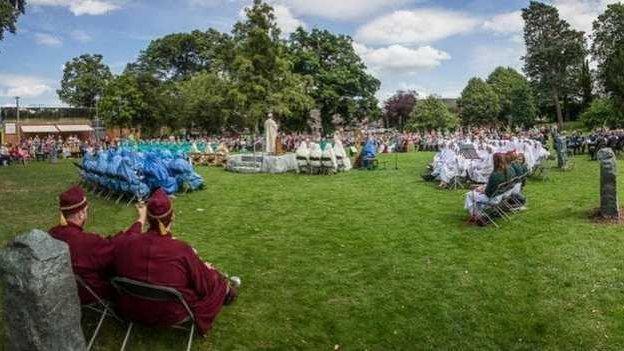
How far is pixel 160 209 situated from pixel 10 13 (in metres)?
19.1

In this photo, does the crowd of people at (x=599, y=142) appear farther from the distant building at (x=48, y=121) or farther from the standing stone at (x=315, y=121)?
the distant building at (x=48, y=121)

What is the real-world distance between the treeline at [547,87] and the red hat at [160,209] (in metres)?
50.9

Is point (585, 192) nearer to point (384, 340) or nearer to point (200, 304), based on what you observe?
point (384, 340)

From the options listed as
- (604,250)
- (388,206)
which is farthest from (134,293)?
(388,206)

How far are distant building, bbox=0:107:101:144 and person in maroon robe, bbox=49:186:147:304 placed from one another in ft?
213

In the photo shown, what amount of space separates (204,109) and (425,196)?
43.5m

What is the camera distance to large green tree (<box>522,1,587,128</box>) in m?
60.7

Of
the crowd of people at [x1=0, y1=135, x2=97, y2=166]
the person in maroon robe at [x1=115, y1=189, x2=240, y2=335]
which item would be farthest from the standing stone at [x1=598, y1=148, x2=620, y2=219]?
the crowd of people at [x1=0, y1=135, x2=97, y2=166]

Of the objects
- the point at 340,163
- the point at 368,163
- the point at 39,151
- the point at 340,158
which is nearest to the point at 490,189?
the point at 340,163

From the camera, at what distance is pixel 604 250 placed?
28.3 ft

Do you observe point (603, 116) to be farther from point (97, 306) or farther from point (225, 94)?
point (97, 306)

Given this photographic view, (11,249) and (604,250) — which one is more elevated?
(11,249)

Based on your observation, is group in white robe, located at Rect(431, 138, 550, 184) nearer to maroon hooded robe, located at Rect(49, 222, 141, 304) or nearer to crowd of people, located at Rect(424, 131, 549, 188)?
crowd of people, located at Rect(424, 131, 549, 188)

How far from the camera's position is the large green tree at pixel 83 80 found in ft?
272
